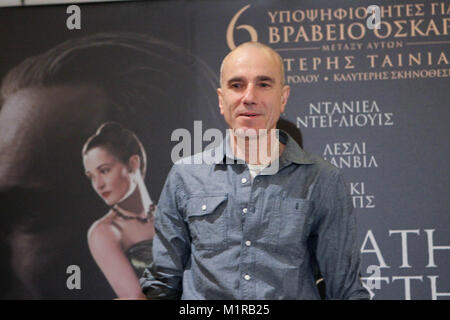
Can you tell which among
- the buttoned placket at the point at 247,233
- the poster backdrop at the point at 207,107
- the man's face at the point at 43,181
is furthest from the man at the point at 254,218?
the man's face at the point at 43,181

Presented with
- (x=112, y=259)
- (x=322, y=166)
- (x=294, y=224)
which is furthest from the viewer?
(x=112, y=259)

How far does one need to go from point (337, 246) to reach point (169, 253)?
23.1 inches

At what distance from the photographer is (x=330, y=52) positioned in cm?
359

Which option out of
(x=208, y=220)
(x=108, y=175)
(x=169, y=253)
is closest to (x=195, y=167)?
(x=208, y=220)

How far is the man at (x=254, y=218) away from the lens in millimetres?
1859

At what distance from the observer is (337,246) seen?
6.18 feet

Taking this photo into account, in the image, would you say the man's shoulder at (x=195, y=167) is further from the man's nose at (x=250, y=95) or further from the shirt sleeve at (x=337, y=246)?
the shirt sleeve at (x=337, y=246)

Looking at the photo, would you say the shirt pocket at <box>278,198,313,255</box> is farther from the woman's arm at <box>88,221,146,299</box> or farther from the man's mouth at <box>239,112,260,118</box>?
the woman's arm at <box>88,221,146,299</box>

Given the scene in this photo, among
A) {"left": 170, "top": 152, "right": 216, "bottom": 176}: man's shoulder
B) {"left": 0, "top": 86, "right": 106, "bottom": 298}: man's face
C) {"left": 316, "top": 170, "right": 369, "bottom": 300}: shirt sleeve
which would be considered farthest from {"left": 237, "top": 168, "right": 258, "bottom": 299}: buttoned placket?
{"left": 0, "top": 86, "right": 106, "bottom": 298}: man's face

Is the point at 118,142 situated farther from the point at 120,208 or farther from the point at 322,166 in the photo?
the point at 322,166

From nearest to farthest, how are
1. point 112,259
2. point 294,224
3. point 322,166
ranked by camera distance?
1. point 294,224
2. point 322,166
3. point 112,259

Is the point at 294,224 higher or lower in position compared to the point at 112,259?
lower

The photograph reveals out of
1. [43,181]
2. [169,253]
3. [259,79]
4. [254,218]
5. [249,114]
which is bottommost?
[169,253]

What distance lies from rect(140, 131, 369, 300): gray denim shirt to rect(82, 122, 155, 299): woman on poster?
1630 mm
